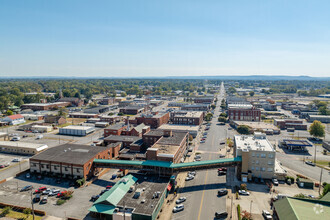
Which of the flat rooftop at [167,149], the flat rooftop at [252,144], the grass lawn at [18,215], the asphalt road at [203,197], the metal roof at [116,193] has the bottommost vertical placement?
the grass lawn at [18,215]

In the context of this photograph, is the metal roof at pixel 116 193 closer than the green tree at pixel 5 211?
Yes

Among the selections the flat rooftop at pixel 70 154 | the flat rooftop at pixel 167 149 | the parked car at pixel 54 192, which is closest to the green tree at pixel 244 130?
the flat rooftop at pixel 167 149

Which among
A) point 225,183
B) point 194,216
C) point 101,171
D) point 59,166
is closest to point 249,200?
point 225,183

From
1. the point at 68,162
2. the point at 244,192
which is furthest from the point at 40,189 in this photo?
the point at 244,192

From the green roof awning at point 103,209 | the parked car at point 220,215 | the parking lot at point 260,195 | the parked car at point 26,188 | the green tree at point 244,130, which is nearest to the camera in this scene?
the green roof awning at point 103,209

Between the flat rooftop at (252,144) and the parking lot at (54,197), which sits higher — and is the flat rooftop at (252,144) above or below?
above

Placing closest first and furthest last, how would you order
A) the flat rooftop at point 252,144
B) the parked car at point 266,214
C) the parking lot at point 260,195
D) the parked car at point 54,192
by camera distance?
the parked car at point 266,214
the parking lot at point 260,195
the parked car at point 54,192
the flat rooftop at point 252,144

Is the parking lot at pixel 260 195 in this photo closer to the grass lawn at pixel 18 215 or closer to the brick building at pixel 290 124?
the grass lawn at pixel 18 215
